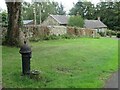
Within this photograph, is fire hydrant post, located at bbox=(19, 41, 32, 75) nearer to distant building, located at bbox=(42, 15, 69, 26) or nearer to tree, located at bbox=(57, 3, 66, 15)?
distant building, located at bbox=(42, 15, 69, 26)

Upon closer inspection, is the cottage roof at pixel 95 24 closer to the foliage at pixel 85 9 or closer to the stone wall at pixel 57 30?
the foliage at pixel 85 9

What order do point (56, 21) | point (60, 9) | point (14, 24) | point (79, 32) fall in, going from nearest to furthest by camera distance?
point (14, 24), point (79, 32), point (56, 21), point (60, 9)

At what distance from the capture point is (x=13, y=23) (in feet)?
62.3

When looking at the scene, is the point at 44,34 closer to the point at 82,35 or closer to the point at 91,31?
the point at 82,35

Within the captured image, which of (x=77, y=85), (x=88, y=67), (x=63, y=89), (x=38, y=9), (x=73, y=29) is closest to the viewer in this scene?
(x=63, y=89)

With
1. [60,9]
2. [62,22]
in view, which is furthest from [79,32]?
[60,9]

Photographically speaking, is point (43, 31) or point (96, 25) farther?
point (96, 25)

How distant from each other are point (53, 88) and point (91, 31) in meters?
40.4

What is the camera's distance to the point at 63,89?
7566 mm

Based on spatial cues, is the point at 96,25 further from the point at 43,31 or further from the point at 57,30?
the point at 43,31

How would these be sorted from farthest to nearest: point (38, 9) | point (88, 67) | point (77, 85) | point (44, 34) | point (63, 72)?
1. point (38, 9)
2. point (44, 34)
3. point (88, 67)
4. point (63, 72)
5. point (77, 85)

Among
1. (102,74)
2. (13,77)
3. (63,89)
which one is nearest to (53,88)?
(63,89)

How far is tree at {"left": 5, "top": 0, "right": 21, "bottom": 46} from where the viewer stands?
18719mm

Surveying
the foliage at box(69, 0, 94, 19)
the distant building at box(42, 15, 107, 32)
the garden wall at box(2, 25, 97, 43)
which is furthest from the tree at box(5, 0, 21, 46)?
the foliage at box(69, 0, 94, 19)
